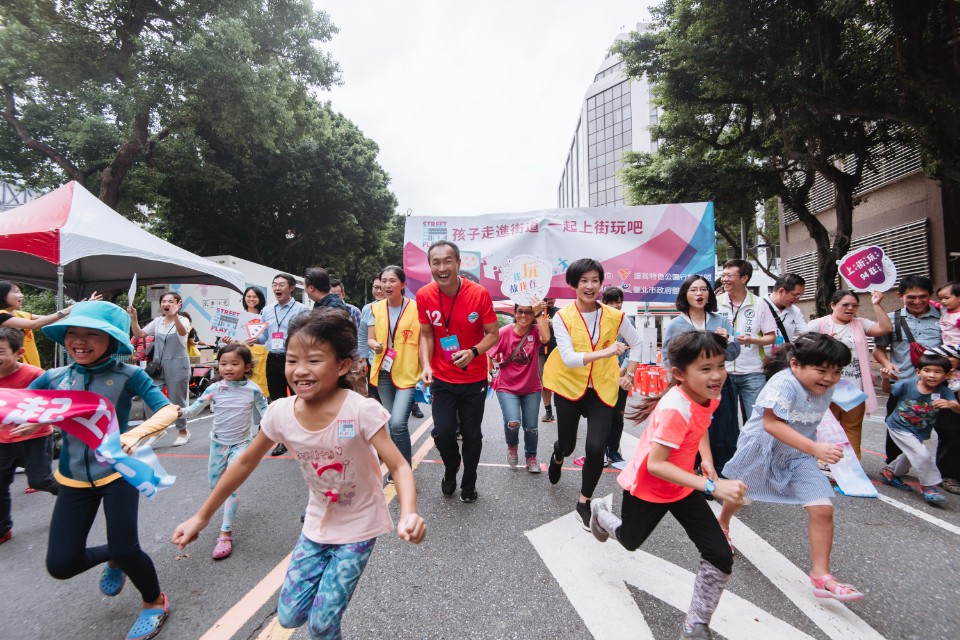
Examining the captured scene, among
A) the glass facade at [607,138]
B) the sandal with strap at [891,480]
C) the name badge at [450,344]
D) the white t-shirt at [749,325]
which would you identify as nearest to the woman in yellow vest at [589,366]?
the name badge at [450,344]

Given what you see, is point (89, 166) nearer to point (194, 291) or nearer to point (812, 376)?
point (194, 291)

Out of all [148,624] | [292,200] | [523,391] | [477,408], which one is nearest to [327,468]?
[148,624]

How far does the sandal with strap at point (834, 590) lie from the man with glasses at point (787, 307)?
7.25ft

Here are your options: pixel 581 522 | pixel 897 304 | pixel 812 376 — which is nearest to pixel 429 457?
pixel 581 522

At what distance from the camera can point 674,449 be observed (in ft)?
6.53

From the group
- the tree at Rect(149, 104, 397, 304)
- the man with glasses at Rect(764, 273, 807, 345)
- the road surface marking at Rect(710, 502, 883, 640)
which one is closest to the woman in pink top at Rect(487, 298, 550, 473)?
the road surface marking at Rect(710, 502, 883, 640)

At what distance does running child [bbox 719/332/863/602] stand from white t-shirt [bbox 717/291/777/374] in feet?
4.00

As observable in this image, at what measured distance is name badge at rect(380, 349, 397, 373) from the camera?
396 cm

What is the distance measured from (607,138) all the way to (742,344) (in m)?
56.3

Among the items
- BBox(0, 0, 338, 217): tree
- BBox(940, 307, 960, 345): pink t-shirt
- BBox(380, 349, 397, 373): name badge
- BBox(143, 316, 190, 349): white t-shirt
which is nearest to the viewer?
BBox(380, 349, 397, 373): name badge

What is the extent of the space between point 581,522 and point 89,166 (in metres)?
18.2

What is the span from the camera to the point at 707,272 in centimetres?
613

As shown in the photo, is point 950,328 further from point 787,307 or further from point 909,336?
point 787,307

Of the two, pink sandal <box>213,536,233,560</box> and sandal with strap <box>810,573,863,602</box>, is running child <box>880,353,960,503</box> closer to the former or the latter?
sandal with strap <box>810,573,863,602</box>
